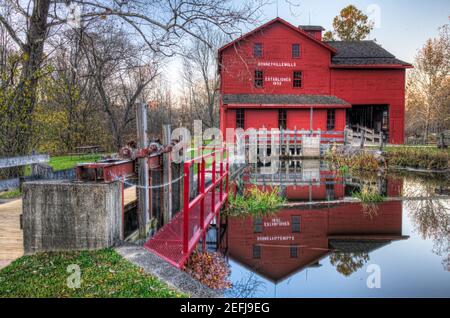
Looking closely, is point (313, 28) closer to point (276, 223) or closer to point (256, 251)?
point (276, 223)

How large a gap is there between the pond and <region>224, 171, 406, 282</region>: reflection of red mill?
16 mm

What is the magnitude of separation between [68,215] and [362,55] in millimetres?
27533

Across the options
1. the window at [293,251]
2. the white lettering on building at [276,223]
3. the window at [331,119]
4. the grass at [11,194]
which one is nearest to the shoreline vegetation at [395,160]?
the window at [331,119]

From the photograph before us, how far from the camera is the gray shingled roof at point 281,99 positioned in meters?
24.7

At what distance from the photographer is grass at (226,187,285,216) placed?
925 cm

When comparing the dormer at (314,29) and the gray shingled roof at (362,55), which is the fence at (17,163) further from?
the dormer at (314,29)

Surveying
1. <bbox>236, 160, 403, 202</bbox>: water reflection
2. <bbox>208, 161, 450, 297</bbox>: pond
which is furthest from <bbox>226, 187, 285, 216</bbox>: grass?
<bbox>236, 160, 403, 202</bbox>: water reflection

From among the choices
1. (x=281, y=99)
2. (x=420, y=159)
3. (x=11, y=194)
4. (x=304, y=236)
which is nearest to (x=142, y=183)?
(x=304, y=236)

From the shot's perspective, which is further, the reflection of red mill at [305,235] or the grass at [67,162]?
the grass at [67,162]

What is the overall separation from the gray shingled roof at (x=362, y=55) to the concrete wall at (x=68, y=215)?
2538 cm

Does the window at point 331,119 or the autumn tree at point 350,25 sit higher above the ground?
the autumn tree at point 350,25

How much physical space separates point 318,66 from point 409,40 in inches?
646

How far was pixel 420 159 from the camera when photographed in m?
16.6

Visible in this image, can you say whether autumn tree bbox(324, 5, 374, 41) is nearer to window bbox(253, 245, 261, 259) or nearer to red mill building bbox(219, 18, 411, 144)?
red mill building bbox(219, 18, 411, 144)
